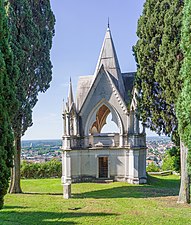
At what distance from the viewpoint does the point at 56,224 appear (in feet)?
35.5

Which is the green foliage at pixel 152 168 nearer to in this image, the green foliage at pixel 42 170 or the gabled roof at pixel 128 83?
the green foliage at pixel 42 170

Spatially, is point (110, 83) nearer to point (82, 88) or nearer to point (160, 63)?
point (82, 88)

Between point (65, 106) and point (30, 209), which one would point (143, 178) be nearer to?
point (65, 106)

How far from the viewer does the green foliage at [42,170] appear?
28469mm

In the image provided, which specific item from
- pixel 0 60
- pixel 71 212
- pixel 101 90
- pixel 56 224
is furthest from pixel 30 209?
pixel 101 90

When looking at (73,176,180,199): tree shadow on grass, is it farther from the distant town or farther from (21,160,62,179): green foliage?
(21,160,62,179): green foliage

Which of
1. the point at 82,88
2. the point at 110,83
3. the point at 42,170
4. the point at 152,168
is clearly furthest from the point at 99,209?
the point at 152,168

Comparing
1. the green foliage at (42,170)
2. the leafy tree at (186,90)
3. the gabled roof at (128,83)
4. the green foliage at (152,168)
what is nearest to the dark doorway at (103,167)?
the gabled roof at (128,83)

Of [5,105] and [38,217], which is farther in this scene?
[38,217]

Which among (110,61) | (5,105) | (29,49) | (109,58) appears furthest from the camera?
(109,58)

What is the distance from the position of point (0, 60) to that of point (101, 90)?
51.4 feet

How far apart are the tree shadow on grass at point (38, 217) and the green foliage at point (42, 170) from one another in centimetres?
1592

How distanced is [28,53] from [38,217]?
9.62 metres

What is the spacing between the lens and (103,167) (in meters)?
24.2
